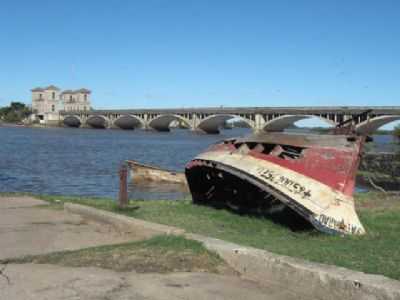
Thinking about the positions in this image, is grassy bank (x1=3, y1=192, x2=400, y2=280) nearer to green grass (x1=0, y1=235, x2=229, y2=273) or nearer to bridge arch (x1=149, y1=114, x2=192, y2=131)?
green grass (x1=0, y1=235, x2=229, y2=273)

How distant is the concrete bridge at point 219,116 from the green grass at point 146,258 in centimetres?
4913

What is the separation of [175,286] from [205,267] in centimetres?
82

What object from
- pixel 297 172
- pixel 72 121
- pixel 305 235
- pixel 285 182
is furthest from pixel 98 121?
pixel 305 235

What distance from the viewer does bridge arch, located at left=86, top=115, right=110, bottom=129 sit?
139750 mm

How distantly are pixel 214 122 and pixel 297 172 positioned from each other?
103557 millimetres

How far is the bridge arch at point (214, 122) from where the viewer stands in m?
97.5

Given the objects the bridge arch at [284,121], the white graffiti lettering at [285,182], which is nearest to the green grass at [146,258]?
the white graffiti lettering at [285,182]

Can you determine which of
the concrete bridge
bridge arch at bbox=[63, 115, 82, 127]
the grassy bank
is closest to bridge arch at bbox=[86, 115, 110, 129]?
the concrete bridge

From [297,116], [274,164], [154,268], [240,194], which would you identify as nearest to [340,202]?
[274,164]

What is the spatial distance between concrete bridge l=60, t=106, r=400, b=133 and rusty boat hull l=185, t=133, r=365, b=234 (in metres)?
43.4

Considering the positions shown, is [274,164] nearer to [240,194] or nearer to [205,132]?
[240,194]

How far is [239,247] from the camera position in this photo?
6539mm

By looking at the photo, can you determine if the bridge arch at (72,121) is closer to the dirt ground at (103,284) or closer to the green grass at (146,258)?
the green grass at (146,258)

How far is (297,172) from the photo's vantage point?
33.7 ft
